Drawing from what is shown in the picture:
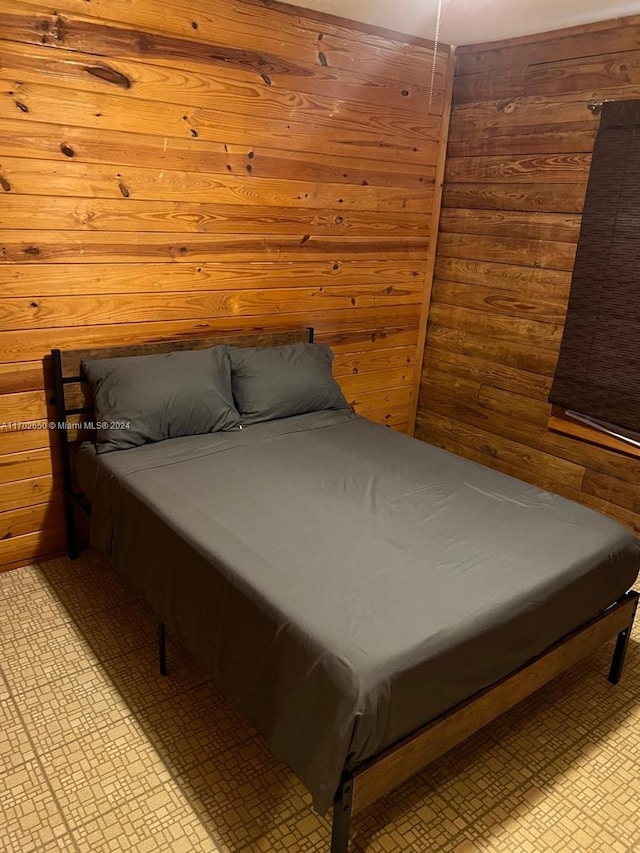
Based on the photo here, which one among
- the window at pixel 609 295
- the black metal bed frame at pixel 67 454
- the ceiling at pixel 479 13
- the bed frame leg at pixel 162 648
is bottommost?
the bed frame leg at pixel 162 648

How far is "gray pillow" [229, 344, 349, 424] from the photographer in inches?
110

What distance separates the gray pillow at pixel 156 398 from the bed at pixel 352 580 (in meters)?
0.07

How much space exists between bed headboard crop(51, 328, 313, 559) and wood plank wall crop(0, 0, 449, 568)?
0.07 m

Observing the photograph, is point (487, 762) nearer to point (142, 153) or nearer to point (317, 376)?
point (317, 376)

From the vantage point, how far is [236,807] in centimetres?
170

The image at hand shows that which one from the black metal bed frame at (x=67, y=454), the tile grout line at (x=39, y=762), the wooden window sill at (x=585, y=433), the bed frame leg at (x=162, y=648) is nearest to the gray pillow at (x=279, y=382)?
the black metal bed frame at (x=67, y=454)

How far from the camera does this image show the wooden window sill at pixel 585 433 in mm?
2982

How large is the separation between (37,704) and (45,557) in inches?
34.8

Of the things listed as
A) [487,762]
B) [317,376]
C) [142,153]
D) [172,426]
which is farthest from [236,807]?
[142,153]

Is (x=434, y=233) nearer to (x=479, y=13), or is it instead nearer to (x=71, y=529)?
(x=479, y=13)

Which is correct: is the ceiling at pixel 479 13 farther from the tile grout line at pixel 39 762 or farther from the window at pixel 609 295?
the tile grout line at pixel 39 762

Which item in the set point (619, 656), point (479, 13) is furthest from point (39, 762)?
point (479, 13)

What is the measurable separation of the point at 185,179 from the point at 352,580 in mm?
1904

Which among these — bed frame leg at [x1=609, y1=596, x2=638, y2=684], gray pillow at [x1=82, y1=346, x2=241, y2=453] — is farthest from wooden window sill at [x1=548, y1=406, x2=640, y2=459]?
gray pillow at [x1=82, y1=346, x2=241, y2=453]
